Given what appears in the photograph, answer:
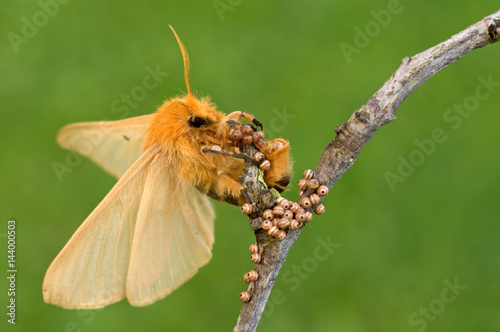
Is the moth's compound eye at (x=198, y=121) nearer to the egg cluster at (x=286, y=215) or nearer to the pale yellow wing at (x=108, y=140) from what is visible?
the egg cluster at (x=286, y=215)

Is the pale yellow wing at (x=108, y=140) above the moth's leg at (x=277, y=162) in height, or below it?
above

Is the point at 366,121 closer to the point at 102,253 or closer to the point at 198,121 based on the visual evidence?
the point at 198,121

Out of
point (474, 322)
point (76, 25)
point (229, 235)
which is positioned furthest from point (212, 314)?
point (76, 25)

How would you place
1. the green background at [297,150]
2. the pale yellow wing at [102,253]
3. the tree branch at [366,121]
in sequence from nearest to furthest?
the tree branch at [366,121] < the pale yellow wing at [102,253] < the green background at [297,150]

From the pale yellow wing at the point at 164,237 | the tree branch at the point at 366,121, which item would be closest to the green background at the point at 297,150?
the pale yellow wing at the point at 164,237

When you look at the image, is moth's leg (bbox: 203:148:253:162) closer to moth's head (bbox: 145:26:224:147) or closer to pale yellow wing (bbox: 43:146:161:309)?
moth's head (bbox: 145:26:224:147)

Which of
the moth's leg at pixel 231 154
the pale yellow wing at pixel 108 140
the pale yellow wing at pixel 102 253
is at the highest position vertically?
the pale yellow wing at pixel 108 140
